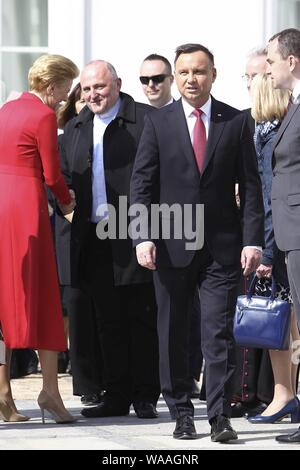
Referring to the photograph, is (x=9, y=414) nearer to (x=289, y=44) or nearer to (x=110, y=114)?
(x=110, y=114)

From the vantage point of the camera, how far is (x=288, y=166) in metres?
7.55

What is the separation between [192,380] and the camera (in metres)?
10.0

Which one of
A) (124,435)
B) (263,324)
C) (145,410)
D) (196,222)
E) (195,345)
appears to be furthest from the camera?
(195,345)

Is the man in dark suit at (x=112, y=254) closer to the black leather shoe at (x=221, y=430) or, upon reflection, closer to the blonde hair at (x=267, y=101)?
the blonde hair at (x=267, y=101)

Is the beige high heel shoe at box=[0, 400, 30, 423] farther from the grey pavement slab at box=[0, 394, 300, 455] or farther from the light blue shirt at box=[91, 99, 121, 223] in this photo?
the light blue shirt at box=[91, 99, 121, 223]

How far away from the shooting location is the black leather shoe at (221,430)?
7672mm

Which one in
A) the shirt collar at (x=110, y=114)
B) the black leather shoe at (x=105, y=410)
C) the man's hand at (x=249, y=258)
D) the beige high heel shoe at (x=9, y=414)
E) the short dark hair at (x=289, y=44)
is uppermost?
the short dark hair at (x=289, y=44)

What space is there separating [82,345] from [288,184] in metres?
2.50

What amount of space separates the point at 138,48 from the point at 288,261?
5.26m

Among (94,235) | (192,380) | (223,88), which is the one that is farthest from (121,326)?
(223,88)

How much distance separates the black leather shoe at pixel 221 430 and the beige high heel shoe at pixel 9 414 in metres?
1.37

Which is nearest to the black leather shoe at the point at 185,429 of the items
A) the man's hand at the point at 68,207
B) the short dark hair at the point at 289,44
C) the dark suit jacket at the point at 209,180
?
the dark suit jacket at the point at 209,180

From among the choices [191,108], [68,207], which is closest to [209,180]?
[191,108]

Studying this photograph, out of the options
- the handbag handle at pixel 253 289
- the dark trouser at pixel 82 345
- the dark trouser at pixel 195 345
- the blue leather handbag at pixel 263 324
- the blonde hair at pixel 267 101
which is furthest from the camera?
the dark trouser at pixel 195 345
